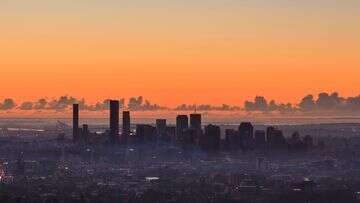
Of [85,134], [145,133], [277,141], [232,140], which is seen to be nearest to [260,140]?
[232,140]

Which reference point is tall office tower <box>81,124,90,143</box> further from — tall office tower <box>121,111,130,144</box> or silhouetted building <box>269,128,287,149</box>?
silhouetted building <box>269,128,287,149</box>

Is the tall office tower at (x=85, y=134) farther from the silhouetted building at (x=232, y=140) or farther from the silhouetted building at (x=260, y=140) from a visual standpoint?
the silhouetted building at (x=260, y=140)

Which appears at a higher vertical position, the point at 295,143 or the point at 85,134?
the point at 85,134

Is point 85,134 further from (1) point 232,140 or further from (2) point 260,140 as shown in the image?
(2) point 260,140

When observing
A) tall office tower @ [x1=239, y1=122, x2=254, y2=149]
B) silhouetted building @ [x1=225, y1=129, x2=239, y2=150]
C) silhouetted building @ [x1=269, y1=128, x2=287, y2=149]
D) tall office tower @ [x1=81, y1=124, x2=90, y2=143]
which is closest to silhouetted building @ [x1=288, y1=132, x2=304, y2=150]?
silhouetted building @ [x1=269, y1=128, x2=287, y2=149]

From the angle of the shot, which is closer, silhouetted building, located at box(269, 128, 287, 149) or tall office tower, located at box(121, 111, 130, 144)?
silhouetted building, located at box(269, 128, 287, 149)

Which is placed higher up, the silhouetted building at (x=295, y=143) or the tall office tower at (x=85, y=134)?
the tall office tower at (x=85, y=134)

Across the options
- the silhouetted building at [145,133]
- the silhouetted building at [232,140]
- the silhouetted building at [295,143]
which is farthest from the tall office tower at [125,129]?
the silhouetted building at [295,143]

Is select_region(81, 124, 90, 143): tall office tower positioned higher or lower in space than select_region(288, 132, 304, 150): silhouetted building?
higher
